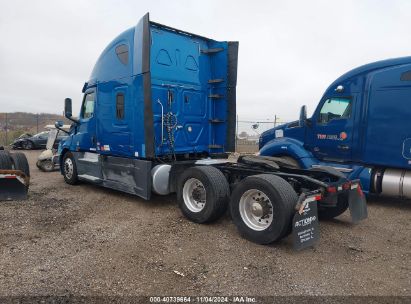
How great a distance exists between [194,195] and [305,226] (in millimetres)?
2073

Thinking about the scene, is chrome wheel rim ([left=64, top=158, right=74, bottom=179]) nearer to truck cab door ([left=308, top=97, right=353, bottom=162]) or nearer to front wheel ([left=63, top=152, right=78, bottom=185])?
front wheel ([left=63, top=152, right=78, bottom=185])

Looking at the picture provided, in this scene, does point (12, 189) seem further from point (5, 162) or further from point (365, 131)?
point (365, 131)

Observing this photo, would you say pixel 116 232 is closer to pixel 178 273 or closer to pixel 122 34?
pixel 178 273

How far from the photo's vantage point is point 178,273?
3852 mm

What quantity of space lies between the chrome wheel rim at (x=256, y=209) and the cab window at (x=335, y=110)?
13.2ft

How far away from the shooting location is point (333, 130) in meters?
8.00

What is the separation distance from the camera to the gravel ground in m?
3.54

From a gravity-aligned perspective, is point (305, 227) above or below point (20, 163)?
below

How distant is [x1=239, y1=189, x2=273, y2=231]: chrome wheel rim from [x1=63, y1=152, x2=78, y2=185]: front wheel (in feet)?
18.2

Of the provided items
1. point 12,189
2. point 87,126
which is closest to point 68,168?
point 87,126

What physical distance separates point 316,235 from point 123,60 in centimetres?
495

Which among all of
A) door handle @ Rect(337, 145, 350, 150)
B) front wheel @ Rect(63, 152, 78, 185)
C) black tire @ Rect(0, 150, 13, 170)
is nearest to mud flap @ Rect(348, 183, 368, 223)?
door handle @ Rect(337, 145, 350, 150)

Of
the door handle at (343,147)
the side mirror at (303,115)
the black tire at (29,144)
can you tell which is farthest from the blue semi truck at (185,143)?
the black tire at (29,144)

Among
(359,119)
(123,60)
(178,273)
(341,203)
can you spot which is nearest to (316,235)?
(341,203)
